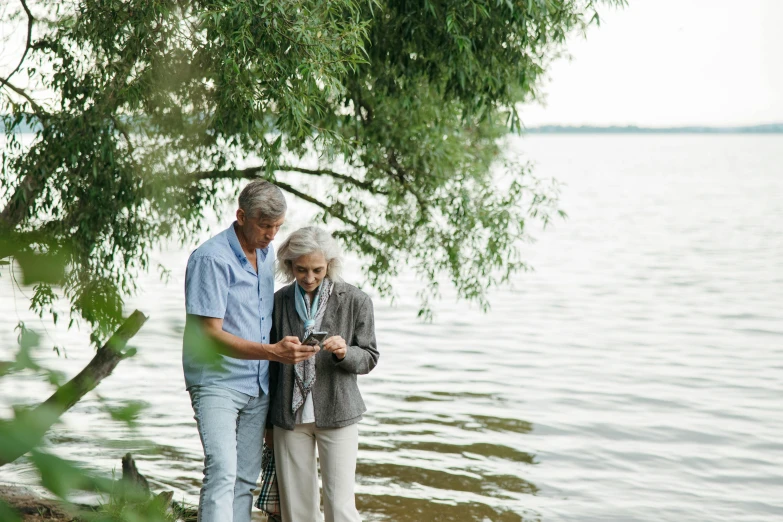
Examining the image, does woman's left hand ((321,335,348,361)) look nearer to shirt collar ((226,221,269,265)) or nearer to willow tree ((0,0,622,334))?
shirt collar ((226,221,269,265))

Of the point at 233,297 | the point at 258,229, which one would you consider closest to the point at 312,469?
the point at 233,297

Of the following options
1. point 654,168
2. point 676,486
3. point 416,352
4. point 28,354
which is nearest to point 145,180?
point 28,354

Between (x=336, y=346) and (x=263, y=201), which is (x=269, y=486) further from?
(x=263, y=201)

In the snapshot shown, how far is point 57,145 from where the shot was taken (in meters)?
5.82

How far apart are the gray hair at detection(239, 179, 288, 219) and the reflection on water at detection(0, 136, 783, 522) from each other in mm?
759

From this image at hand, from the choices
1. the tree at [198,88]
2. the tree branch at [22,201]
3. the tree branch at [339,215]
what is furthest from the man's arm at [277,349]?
the tree branch at [339,215]

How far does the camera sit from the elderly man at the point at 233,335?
3.97 m

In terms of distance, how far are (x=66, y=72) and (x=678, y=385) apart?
31.5ft

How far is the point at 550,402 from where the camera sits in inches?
464

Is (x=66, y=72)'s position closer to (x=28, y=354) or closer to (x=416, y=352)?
(x=28, y=354)

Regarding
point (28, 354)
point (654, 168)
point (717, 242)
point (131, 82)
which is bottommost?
point (28, 354)

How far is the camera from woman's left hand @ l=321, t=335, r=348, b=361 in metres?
4.08

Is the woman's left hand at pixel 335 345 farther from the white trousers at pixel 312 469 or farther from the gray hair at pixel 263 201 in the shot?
the gray hair at pixel 263 201

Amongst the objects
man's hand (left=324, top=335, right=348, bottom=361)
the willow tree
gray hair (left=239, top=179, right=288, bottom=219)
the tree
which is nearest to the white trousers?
man's hand (left=324, top=335, right=348, bottom=361)
